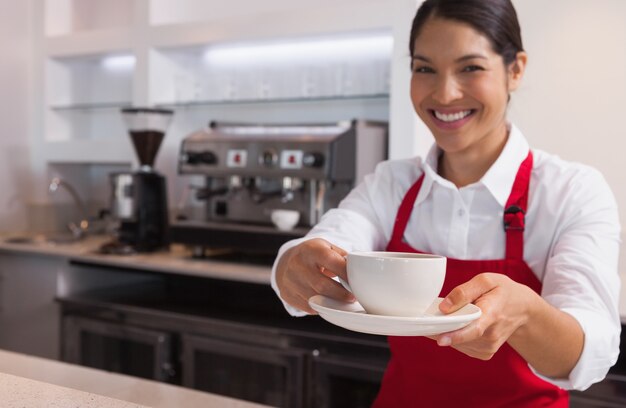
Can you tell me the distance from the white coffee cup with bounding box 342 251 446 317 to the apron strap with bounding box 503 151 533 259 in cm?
54

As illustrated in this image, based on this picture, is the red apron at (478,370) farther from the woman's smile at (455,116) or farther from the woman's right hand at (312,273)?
the woman's right hand at (312,273)

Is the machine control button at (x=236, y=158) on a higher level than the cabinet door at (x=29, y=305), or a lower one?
higher

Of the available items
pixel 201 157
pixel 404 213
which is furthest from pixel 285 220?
pixel 404 213

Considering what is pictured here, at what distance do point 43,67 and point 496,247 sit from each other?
3.23m

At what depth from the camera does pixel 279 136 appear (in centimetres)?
293

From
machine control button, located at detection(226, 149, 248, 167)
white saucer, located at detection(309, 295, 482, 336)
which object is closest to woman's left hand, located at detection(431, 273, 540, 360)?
white saucer, located at detection(309, 295, 482, 336)

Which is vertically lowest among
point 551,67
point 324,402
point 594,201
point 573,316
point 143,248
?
point 324,402

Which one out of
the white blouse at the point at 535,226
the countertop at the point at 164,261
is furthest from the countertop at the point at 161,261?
the white blouse at the point at 535,226

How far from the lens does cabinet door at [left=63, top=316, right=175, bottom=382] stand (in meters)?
2.78

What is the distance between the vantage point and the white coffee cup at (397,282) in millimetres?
850

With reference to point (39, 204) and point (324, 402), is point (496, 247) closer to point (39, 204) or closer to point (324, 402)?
point (324, 402)

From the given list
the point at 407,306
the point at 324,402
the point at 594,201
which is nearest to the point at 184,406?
the point at 407,306

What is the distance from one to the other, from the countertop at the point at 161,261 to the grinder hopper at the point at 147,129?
0.44 metres

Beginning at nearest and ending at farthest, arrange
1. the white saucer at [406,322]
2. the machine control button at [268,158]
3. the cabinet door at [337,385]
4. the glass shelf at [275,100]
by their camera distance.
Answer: the white saucer at [406,322] < the cabinet door at [337,385] < the machine control button at [268,158] < the glass shelf at [275,100]
